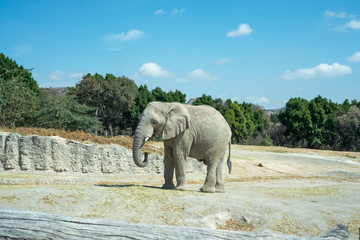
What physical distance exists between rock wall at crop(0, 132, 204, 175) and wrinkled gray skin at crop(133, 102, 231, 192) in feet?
22.8

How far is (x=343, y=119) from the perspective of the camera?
1741 inches

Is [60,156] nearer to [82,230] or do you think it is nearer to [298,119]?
[82,230]

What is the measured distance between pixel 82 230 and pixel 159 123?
6278 mm

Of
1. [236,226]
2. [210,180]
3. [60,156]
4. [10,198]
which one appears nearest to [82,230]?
[236,226]

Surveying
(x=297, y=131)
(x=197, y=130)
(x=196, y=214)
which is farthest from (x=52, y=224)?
(x=297, y=131)

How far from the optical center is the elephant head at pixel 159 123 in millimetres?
9680

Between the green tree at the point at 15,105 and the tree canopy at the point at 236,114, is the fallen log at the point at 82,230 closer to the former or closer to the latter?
the green tree at the point at 15,105

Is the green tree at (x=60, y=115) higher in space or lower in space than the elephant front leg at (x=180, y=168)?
higher

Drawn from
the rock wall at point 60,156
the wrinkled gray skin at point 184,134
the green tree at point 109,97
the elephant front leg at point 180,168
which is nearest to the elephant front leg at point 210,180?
the wrinkled gray skin at point 184,134

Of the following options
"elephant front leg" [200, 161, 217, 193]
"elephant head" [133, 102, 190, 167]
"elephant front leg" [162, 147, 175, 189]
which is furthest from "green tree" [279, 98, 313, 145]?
"elephant head" [133, 102, 190, 167]

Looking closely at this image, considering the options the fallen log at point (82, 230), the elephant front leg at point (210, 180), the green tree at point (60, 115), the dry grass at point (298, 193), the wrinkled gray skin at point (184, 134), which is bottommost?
the dry grass at point (298, 193)

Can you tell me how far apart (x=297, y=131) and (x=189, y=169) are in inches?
1177

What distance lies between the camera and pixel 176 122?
10125mm

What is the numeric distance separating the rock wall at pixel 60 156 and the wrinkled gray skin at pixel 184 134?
695 cm
